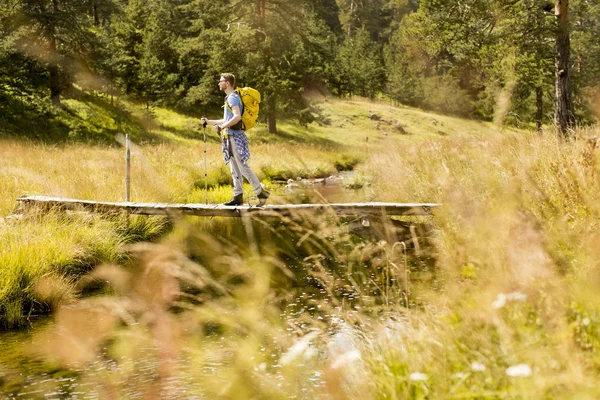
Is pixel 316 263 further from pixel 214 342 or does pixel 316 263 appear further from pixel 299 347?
pixel 299 347

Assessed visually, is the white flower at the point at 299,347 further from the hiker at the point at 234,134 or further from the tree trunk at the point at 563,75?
the tree trunk at the point at 563,75

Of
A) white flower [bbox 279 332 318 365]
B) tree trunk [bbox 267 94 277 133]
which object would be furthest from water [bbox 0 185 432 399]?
tree trunk [bbox 267 94 277 133]

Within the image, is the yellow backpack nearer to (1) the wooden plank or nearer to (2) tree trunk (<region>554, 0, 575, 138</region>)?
(1) the wooden plank

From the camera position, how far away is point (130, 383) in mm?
4629

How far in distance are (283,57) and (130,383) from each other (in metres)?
29.1

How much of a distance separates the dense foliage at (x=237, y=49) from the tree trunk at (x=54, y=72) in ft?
0.18

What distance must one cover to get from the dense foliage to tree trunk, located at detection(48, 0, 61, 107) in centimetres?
5

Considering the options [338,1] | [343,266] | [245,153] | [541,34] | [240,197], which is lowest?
[343,266]

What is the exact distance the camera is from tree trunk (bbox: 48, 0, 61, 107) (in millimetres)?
26734

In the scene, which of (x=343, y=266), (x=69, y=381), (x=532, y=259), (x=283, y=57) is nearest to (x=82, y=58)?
(x=283, y=57)

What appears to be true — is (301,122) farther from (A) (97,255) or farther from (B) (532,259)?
(B) (532,259)

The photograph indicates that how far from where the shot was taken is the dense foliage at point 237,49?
48.9 ft

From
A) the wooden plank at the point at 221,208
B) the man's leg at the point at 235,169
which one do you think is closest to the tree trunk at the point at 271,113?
the man's leg at the point at 235,169

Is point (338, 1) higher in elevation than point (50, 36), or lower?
higher
